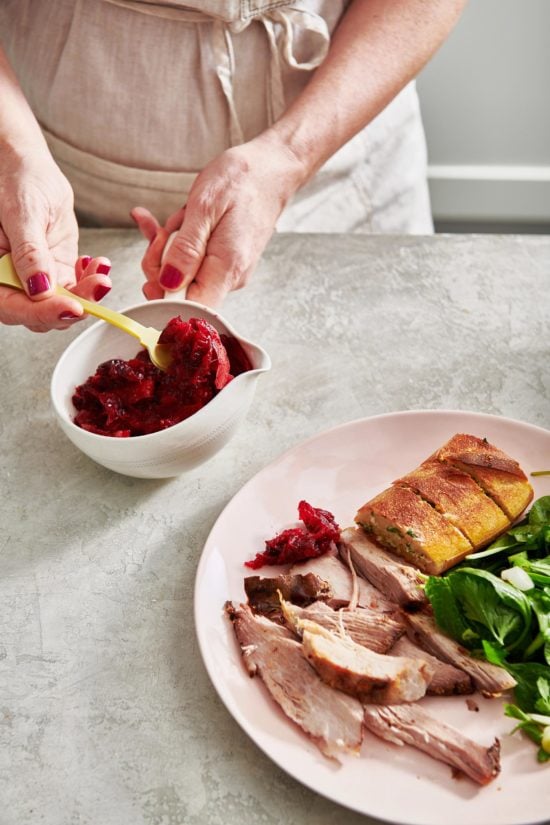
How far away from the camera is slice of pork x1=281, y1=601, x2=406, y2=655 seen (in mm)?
1288

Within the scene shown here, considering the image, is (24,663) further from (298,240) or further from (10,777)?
(298,240)

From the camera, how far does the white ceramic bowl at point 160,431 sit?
56.4 inches

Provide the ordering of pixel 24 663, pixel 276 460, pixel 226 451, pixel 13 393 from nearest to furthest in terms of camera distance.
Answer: pixel 24 663 → pixel 276 460 → pixel 226 451 → pixel 13 393

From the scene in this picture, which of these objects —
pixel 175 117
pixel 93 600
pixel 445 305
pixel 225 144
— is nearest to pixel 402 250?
pixel 445 305

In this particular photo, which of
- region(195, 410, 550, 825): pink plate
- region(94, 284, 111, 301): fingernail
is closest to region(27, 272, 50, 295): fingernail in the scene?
region(94, 284, 111, 301): fingernail

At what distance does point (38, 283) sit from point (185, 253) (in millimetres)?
295

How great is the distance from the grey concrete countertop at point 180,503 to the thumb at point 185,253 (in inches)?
10.2

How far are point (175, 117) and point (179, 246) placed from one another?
0.48 meters

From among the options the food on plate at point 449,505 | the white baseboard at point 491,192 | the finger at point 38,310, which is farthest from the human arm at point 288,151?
the white baseboard at point 491,192

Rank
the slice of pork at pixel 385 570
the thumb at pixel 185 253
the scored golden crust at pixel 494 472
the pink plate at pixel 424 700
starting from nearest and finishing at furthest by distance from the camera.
A: the pink plate at pixel 424 700
the slice of pork at pixel 385 570
the scored golden crust at pixel 494 472
the thumb at pixel 185 253

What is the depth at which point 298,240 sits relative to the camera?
2.16 metres

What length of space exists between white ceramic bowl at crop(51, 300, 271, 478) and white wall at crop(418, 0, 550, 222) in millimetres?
1941

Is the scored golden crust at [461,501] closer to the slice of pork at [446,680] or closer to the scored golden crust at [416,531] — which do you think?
the scored golden crust at [416,531]

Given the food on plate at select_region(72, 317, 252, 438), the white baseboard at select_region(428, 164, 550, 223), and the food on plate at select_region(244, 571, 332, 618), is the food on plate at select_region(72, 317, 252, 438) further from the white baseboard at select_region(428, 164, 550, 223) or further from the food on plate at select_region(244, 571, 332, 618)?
the white baseboard at select_region(428, 164, 550, 223)
